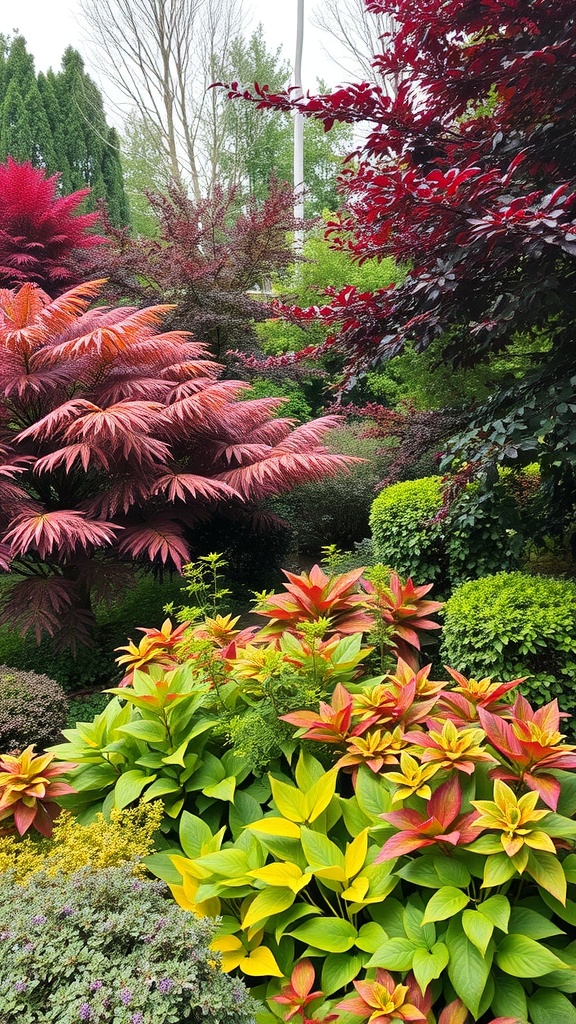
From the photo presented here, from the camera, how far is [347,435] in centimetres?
648

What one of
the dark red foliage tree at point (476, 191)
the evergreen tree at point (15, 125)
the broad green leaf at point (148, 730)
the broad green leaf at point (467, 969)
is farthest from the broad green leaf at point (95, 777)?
the evergreen tree at point (15, 125)

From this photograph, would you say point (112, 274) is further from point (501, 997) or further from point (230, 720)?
point (501, 997)

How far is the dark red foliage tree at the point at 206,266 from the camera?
538 cm

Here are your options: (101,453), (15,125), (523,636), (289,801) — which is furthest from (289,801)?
(15,125)

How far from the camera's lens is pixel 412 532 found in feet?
10.5

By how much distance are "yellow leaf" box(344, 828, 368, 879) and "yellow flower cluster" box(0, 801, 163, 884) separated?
49cm

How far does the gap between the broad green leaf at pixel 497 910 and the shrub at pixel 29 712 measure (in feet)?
6.04

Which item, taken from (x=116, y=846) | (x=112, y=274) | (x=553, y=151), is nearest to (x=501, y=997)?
(x=116, y=846)

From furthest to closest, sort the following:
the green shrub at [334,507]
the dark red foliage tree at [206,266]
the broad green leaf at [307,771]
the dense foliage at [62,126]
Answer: the dense foliage at [62,126], the green shrub at [334,507], the dark red foliage tree at [206,266], the broad green leaf at [307,771]

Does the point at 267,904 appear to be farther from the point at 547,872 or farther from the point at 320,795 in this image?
the point at 547,872

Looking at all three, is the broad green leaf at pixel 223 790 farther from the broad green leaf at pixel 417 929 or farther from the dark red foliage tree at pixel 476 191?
the dark red foliage tree at pixel 476 191

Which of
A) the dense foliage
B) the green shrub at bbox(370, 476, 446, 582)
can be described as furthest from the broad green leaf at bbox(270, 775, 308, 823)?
the dense foliage

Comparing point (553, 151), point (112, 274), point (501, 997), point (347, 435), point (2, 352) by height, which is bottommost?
point (501, 997)

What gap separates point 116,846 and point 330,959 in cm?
57
